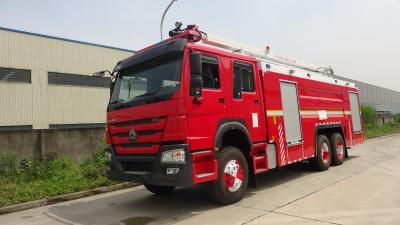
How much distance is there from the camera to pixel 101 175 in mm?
11016

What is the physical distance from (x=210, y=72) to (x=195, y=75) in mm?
757

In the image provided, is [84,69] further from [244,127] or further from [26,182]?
[244,127]

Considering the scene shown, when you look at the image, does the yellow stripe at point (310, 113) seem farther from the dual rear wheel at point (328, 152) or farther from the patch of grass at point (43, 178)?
the patch of grass at point (43, 178)

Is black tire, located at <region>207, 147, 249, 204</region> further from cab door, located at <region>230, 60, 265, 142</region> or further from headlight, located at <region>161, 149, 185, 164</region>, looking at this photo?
headlight, located at <region>161, 149, 185, 164</region>

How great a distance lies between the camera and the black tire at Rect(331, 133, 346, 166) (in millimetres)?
11532

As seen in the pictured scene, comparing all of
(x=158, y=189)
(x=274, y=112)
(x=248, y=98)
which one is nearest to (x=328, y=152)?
(x=274, y=112)

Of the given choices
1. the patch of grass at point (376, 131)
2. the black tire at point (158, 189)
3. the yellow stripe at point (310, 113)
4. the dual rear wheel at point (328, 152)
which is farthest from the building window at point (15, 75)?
the patch of grass at point (376, 131)

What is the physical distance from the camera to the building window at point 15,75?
24531 millimetres

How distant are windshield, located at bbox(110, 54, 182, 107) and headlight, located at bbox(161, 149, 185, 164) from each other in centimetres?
94

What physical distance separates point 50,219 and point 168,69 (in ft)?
11.8

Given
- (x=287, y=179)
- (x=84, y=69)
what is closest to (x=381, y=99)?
(x=84, y=69)

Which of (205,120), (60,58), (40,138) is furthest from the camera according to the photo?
(60,58)

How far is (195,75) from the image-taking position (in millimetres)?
Answer: 6375

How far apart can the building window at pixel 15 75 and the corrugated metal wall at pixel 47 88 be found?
0.83 ft
